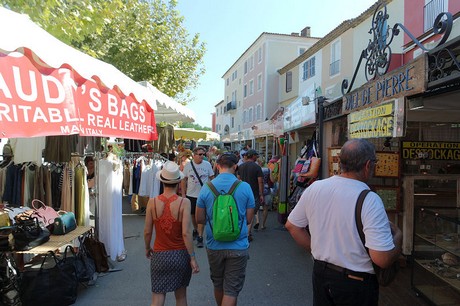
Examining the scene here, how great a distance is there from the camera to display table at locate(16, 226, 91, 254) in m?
3.65

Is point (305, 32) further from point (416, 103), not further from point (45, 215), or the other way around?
point (45, 215)

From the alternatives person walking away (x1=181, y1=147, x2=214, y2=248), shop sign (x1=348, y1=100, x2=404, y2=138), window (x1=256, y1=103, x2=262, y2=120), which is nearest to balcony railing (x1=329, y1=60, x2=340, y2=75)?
window (x1=256, y1=103, x2=262, y2=120)

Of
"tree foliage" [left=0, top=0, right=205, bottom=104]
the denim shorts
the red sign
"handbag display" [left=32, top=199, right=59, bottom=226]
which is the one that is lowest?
the denim shorts

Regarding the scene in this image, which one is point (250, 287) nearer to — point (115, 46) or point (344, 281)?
point (344, 281)

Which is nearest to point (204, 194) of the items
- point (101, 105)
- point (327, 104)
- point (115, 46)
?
point (101, 105)

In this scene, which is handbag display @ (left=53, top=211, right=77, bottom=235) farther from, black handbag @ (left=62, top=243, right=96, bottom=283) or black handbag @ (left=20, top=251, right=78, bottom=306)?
black handbag @ (left=20, top=251, right=78, bottom=306)

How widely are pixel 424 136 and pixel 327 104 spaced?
1708mm

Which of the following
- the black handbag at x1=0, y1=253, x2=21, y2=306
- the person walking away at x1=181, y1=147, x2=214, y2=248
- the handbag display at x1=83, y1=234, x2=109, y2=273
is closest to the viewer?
the black handbag at x1=0, y1=253, x2=21, y2=306

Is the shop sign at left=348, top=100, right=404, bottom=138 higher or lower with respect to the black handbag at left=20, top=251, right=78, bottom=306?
higher

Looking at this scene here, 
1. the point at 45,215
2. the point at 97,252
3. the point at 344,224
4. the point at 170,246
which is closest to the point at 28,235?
the point at 45,215

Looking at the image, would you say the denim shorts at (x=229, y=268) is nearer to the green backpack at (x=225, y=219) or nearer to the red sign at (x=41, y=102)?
the green backpack at (x=225, y=219)

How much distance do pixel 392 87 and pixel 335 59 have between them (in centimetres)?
1698

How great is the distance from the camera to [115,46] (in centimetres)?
1183

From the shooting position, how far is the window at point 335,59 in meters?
18.9
